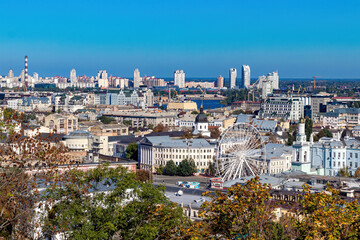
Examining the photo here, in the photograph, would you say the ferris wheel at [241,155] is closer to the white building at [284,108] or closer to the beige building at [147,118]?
the beige building at [147,118]

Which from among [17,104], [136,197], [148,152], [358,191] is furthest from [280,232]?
[17,104]

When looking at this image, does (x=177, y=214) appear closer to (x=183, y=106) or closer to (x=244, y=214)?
(x=244, y=214)

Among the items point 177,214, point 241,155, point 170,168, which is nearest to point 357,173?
point 241,155

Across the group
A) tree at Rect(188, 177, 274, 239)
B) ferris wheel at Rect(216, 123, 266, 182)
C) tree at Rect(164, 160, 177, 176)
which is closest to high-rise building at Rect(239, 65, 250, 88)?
tree at Rect(164, 160, 177, 176)

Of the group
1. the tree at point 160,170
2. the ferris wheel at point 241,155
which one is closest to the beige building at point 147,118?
the tree at point 160,170

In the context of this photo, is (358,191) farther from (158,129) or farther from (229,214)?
(158,129)

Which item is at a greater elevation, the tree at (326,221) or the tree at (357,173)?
the tree at (326,221)
